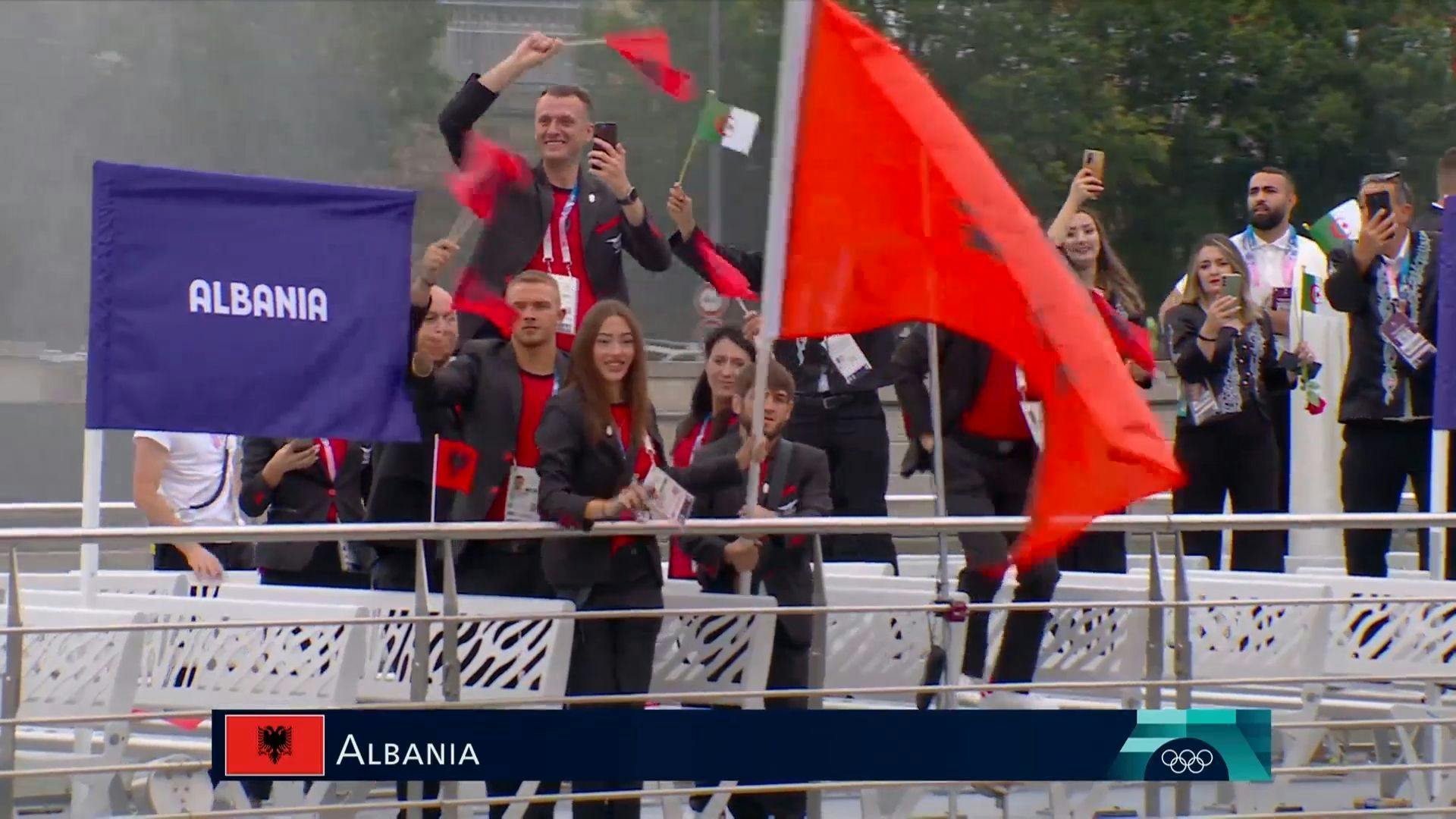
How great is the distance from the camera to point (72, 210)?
1798 cm

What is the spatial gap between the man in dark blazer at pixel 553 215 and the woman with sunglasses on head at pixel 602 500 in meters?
0.84

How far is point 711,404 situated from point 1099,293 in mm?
1465

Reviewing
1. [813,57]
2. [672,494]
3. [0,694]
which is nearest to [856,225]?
[813,57]

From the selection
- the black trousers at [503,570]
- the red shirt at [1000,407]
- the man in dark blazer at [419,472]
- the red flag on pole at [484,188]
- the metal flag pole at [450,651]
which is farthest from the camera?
the red shirt at [1000,407]

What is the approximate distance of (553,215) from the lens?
24.7 feet

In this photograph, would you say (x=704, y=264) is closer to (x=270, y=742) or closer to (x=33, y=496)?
(x=270, y=742)

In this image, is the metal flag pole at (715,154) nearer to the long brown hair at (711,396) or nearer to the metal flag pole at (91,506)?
the long brown hair at (711,396)

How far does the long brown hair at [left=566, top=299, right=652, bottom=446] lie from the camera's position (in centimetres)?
646

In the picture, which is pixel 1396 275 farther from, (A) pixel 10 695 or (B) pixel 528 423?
(A) pixel 10 695

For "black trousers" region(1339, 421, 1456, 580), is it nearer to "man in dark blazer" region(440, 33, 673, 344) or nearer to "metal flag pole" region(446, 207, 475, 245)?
"man in dark blazer" region(440, 33, 673, 344)

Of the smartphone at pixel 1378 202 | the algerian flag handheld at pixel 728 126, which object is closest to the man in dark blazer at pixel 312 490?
the algerian flag handheld at pixel 728 126

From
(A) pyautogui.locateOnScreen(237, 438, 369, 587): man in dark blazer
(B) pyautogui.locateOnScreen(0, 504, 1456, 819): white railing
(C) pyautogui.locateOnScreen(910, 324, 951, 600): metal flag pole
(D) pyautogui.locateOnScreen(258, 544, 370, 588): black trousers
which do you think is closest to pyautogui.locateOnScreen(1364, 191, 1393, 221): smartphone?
(B) pyautogui.locateOnScreen(0, 504, 1456, 819): white railing

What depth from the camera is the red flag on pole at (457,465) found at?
6.75 m

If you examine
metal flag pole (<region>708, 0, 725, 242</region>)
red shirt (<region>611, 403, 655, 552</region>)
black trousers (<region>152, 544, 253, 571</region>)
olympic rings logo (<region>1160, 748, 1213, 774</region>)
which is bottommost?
olympic rings logo (<region>1160, 748, 1213, 774</region>)
